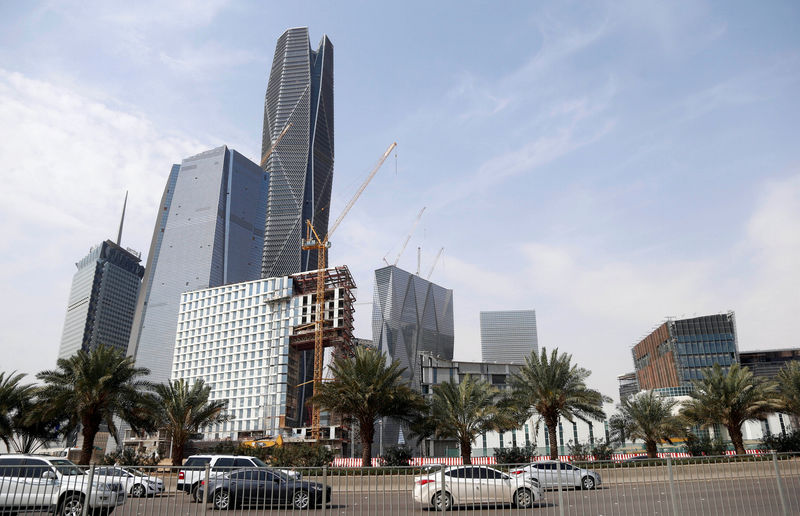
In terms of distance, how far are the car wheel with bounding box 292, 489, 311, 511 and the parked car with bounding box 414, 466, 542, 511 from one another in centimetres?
266

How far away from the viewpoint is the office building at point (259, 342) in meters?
136

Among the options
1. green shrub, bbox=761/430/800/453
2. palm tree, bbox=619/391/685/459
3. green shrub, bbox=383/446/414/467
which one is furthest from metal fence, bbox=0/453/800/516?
palm tree, bbox=619/391/685/459

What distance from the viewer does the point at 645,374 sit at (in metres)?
159

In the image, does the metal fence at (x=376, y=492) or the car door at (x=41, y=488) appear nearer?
the metal fence at (x=376, y=492)

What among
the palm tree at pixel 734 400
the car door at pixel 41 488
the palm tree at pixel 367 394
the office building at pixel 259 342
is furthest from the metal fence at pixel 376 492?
the office building at pixel 259 342

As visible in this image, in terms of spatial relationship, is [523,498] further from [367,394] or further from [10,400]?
[10,400]

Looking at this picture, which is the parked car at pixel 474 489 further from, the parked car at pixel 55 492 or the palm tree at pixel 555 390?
the palm tree at pixel 555 390

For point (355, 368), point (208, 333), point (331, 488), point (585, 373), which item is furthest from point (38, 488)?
point (208, 333)

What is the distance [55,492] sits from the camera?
13.2 meters

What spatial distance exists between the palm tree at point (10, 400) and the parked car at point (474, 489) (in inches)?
1507

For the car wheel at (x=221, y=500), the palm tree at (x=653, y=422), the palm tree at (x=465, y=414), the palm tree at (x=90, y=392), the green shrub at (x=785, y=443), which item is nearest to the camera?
the car wheel at (x=221, y=500)

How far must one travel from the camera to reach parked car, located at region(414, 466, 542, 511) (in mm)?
13641

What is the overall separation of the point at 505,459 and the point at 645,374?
135577 millimetres

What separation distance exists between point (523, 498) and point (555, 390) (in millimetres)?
25318
